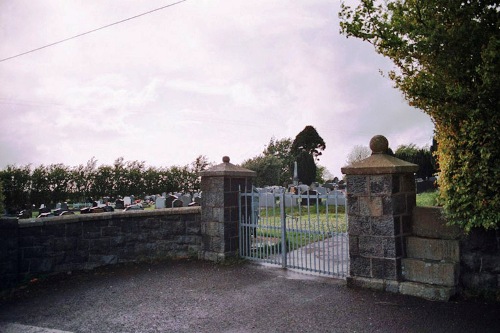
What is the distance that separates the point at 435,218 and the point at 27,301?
5886mm

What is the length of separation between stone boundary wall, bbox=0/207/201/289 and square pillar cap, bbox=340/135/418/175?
347cm

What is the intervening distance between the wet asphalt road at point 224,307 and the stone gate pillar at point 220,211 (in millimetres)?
830

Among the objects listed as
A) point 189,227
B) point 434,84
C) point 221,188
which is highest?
point 434,84

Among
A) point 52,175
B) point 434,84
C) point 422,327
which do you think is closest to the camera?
point 422,327

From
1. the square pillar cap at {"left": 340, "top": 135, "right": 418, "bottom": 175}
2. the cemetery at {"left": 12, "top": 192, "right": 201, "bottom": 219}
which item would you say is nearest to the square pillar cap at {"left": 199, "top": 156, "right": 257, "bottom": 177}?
the square pillar cap at {"left": 340, "top": 135, "right": 418, "bottom": 175}

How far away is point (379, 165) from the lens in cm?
484

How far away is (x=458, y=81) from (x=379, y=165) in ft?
4.61

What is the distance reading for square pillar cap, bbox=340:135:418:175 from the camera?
15.7ft

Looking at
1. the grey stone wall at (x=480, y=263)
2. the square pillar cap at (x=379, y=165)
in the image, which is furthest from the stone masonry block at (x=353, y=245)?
the grey stone wall at (x=480, y=263)

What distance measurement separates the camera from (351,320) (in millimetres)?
3863

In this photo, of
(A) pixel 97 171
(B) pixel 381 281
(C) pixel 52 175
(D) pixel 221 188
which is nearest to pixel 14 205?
(C) pixel 52 175

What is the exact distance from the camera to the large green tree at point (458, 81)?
4016 mm

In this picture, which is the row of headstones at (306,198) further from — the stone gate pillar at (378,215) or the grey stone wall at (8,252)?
the grey stone wall at (8,252)

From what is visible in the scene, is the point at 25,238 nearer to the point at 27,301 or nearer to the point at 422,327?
the point at 27,301
